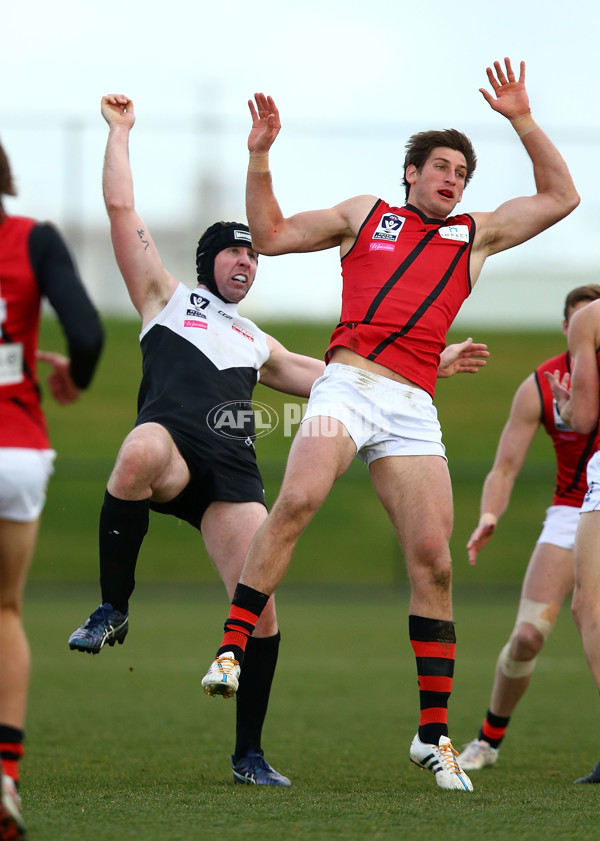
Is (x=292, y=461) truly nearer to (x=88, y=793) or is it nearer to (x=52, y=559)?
(x=88, y=793)

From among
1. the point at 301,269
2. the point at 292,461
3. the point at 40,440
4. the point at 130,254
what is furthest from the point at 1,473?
the point at 301,269

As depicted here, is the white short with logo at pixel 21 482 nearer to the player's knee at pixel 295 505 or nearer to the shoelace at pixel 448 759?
the player's knee at pixel 295 505

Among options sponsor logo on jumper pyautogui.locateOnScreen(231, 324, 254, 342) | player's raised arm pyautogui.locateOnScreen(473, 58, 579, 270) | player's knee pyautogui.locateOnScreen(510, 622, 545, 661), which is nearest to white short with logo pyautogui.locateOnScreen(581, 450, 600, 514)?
player's raised arm pyautogui.locateOnScreen(473, 58, 579, 270)

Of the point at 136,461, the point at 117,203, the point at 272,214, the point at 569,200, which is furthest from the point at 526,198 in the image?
the point at 136,461

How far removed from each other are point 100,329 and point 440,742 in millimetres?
2308

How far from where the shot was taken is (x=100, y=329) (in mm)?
3445

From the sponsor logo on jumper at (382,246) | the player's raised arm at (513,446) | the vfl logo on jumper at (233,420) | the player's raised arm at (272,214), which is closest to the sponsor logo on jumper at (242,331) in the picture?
the vfl logo on jumper at (233,420)

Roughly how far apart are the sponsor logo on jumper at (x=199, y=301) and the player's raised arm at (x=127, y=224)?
111 mm

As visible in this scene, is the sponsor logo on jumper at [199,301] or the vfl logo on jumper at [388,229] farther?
the sponsor logo on jumper at [199,301]

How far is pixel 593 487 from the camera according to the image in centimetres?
452

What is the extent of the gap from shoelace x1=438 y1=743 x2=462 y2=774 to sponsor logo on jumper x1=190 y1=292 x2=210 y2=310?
2.38 metres

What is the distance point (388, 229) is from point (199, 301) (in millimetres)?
1152

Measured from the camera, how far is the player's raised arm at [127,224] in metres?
5.15

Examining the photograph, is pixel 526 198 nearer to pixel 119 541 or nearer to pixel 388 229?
pixel 388 229
